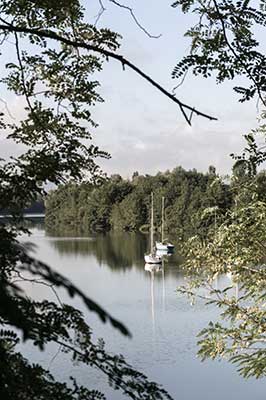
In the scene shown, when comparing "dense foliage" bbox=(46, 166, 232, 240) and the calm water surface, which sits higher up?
"dense foliage" bbox=(46, 166, 232, 240)

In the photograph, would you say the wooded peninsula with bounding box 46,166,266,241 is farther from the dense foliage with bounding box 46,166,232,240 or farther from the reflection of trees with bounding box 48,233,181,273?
the reflection of trees with bounding box 48,233,181,273

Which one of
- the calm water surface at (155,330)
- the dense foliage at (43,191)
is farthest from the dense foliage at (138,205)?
the dense foliage at (43,191)

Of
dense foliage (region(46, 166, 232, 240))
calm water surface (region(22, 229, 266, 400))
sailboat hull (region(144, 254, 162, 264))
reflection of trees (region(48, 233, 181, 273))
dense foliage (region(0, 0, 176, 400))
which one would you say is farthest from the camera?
dense foliage (region(46, 166, 232, 240))

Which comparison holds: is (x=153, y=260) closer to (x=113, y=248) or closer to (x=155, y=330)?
(x=113, y=248)

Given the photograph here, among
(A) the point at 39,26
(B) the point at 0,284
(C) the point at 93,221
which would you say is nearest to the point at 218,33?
(A) the point at 39,26

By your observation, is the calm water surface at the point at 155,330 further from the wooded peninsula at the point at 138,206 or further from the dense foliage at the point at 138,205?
the dense foliage at the point at 138,205

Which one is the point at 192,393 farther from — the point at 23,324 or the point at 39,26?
the point at 23,324

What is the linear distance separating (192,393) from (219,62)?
10085mm

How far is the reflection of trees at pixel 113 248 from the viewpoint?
101ft

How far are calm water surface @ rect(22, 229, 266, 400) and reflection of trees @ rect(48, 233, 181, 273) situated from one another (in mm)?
167

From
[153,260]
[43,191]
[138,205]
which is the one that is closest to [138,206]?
[138,205]

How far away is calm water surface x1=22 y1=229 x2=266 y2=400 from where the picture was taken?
11.1 metres

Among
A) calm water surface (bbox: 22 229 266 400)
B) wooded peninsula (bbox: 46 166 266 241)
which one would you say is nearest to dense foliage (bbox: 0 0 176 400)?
calm water surface (bbox: 22 229 266 400)

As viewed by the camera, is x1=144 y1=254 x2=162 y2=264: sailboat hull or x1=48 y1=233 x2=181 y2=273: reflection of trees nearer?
x1=144 y1=254 x2=162 y2=264: sailboat hull
